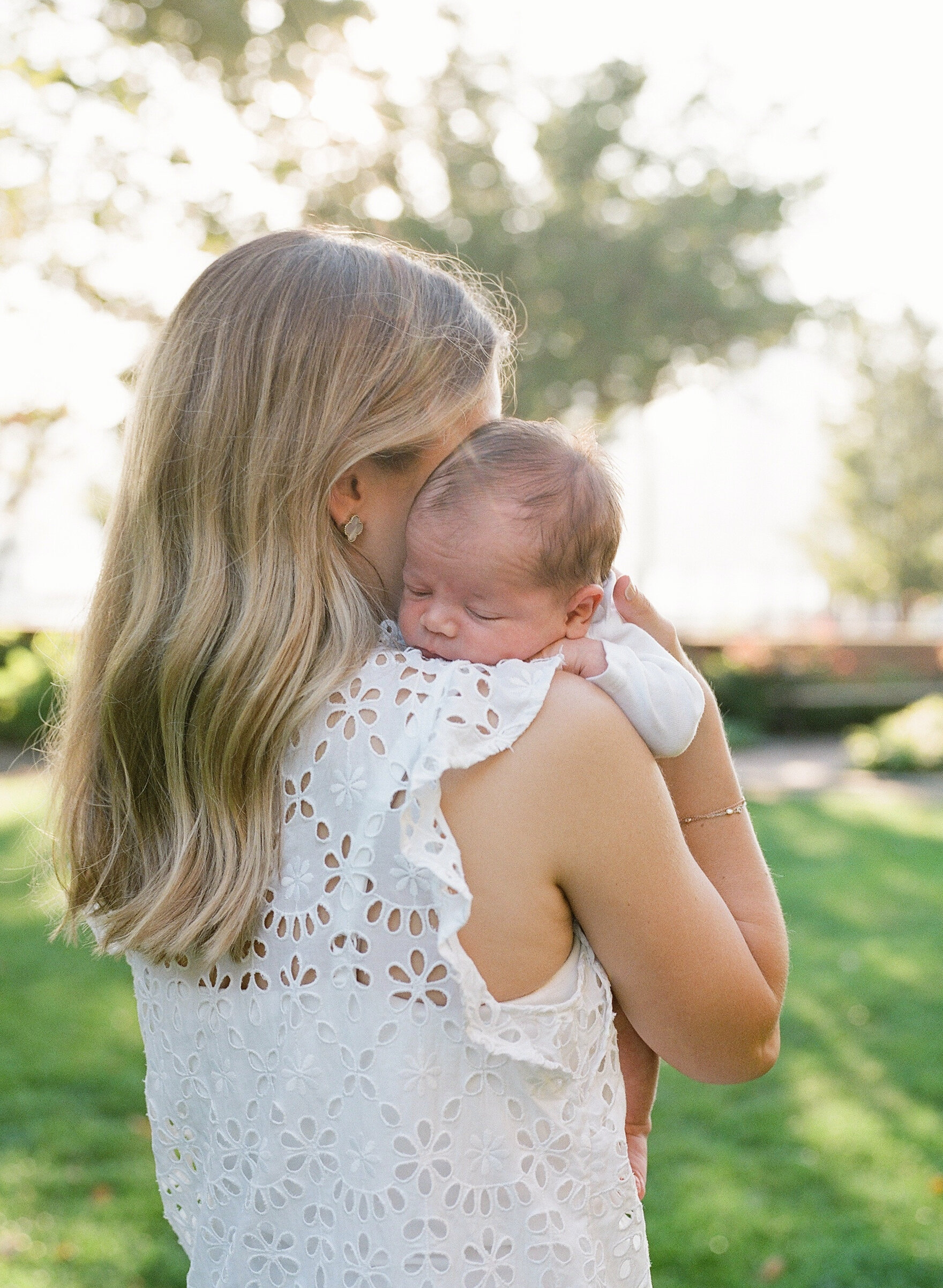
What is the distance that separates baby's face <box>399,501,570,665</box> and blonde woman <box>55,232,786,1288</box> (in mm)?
54

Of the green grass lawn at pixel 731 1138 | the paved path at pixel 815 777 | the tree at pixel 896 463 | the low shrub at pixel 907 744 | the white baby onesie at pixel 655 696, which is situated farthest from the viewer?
the tree at pixel 896 463

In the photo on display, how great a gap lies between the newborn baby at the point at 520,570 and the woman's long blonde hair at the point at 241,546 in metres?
0.08

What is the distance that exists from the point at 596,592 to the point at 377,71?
9.76 metres

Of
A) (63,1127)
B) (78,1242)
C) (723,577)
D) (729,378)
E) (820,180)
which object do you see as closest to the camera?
(78,1242)

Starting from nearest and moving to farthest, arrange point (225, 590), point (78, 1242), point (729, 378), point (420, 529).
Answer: point (225, 590)
point (420, 529)
point (78, 1242)
point (729, 378)

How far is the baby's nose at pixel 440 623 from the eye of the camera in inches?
60.1

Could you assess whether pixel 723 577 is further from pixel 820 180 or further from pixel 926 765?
pixel 926 765

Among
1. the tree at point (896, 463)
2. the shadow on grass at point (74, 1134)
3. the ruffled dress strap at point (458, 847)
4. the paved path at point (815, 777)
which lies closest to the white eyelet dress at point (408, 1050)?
the ruffled dress strap at point (458, 847)

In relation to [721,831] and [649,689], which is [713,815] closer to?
[721,831]

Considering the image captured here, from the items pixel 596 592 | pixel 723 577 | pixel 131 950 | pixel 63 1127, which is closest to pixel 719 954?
pixel 596 592

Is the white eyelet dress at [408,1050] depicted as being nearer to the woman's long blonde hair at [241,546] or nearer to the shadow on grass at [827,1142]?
the woman's long blonde hair at [241,546]

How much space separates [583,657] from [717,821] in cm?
31

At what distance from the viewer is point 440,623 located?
1526 millimetres

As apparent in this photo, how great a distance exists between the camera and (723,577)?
188ft
